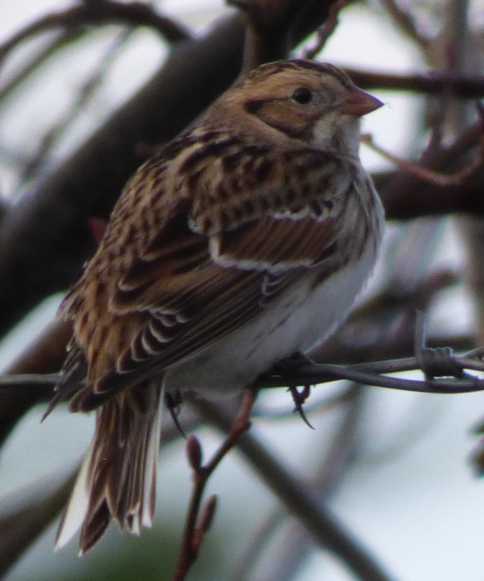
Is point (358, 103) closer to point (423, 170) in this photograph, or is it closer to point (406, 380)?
point (423, 170)

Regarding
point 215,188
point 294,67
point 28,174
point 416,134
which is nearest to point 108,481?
point 215,188

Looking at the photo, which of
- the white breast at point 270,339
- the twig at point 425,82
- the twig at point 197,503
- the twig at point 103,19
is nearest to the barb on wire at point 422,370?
the twig at point 197,503

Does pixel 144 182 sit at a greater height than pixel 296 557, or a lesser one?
greater

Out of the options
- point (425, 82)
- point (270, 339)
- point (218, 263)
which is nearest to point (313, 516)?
point (270, 339)

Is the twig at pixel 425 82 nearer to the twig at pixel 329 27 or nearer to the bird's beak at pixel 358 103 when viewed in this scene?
the bird's beak at pixel 358 103

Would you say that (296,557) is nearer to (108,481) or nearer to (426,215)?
(426,215)

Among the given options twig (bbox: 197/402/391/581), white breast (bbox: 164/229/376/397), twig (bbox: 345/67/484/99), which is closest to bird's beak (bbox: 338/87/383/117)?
twig (bbox: 345/67/484/99)
